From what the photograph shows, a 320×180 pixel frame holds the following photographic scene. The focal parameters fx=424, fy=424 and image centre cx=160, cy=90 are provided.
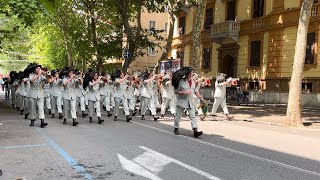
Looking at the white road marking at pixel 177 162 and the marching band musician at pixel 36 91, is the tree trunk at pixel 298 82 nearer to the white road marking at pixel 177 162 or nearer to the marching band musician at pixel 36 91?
the white road marking at pixel 177 162

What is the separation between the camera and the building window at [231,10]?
32.2 metres

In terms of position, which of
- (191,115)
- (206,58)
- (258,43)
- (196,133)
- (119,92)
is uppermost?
(258,43)

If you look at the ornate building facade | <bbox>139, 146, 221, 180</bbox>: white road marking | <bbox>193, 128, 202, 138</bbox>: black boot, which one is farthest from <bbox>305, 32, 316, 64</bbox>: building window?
<bbox>139, 146, 221, 180</bbox>: white road marking

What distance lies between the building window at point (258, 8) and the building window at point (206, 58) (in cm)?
686

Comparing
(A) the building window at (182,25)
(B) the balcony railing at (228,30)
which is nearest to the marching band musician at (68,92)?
(B) the balcony railing at (228,30)

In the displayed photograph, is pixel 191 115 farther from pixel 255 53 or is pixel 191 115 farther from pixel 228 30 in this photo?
pixel 228 30

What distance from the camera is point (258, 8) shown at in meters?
29.1

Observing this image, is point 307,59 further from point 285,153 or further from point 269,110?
point 285,153

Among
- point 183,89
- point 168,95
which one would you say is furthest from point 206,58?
point 183,89

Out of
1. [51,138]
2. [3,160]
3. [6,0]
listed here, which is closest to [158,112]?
[51,138]

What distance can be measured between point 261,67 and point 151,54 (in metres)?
27.3

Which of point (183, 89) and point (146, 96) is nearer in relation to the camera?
point (183, 89)

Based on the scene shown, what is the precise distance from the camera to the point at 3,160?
7711 millimetres

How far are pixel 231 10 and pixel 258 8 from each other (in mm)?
3756
